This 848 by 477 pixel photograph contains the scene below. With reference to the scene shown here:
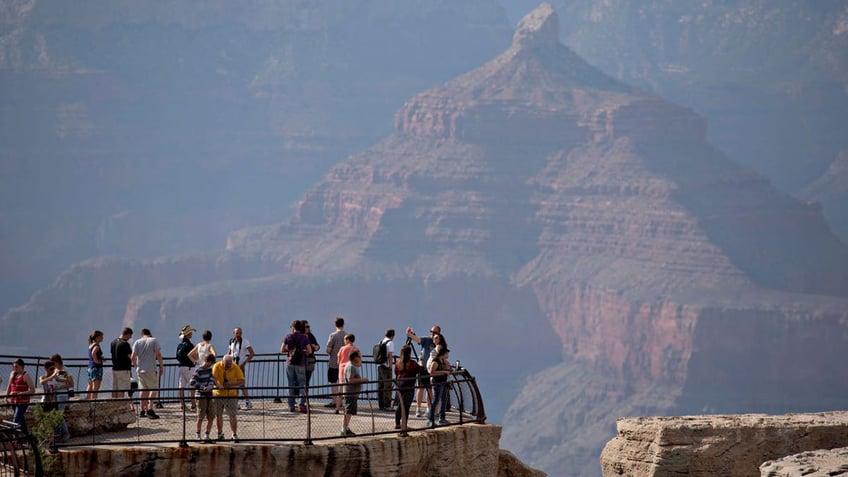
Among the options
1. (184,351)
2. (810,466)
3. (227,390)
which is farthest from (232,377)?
(810,466)

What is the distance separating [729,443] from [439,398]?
538 cm

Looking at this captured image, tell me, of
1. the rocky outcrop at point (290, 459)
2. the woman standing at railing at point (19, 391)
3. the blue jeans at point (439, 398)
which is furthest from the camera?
the blue jeans at point (439, 398)

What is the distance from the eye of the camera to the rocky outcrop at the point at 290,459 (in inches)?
1203

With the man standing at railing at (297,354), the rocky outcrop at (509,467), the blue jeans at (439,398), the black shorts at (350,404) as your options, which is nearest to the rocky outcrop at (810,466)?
the blue jeans at (439,398)

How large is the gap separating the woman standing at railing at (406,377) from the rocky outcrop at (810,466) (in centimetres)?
517

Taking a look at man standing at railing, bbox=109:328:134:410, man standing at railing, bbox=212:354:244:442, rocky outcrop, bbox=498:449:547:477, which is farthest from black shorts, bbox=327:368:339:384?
man standing at railing, bbox=212:354:244:442

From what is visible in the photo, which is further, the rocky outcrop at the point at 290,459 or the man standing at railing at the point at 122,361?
the man standing at railing at the point at 122,361

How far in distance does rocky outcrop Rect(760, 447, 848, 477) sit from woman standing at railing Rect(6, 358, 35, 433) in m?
10.2

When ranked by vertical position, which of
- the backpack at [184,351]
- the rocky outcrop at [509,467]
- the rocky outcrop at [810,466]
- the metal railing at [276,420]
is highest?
the backpack at [184,351]

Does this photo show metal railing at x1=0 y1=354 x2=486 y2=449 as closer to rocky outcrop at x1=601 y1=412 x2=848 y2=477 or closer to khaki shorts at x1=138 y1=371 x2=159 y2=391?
khaki shorts at x1=138 y1=371 x2=159 y2=391

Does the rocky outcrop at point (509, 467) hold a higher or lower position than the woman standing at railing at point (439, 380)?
lower

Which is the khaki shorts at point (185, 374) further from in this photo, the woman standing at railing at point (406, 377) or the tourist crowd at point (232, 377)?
the woman standing at railing at point (406, 377)

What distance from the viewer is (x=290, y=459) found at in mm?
31156

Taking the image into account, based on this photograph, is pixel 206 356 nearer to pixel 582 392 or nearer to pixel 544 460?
pixel 544 460
